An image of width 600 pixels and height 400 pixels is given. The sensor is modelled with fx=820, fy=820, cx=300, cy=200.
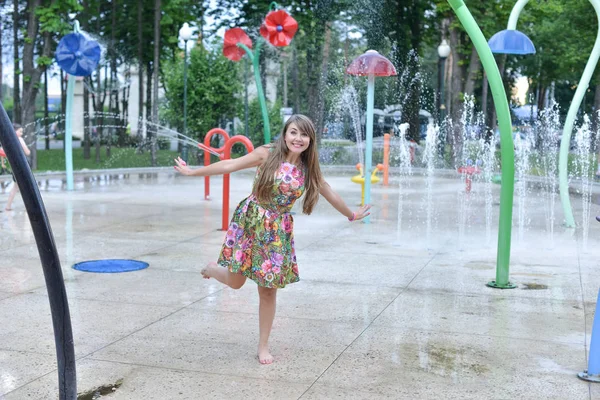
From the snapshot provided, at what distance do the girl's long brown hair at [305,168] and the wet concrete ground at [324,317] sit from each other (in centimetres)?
101

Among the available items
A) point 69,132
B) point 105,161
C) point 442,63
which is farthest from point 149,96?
point 69,132

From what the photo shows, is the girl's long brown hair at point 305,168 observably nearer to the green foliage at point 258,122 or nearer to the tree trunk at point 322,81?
the tree trunk at point 322,81

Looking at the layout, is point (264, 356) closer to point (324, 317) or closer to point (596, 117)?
point (324, 317)

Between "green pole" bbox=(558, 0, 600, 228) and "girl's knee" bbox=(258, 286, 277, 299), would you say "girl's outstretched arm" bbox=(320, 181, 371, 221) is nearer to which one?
"girl's knee" bbox=(258, 286, 277, 299)

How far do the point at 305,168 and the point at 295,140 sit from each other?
0.67ft

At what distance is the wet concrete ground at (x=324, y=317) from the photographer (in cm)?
457

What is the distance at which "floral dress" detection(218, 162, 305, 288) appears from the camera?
186 inches

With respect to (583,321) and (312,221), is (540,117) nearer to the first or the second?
(312,221)

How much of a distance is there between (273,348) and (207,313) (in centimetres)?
102

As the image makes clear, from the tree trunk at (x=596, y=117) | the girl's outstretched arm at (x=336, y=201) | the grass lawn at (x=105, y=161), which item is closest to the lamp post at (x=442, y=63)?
the tree trunk at (x=596, y=117)

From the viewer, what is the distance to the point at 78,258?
8.27m

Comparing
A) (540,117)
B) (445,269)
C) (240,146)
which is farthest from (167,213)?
(540,117)

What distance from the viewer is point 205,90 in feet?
81.9

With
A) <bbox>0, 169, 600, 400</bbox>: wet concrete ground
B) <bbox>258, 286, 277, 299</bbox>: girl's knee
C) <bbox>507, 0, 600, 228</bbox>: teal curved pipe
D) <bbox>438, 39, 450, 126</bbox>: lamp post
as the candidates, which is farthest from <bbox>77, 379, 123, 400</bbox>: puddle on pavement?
<bbox>438, 39, 450, 126</bbox>: lamp post
